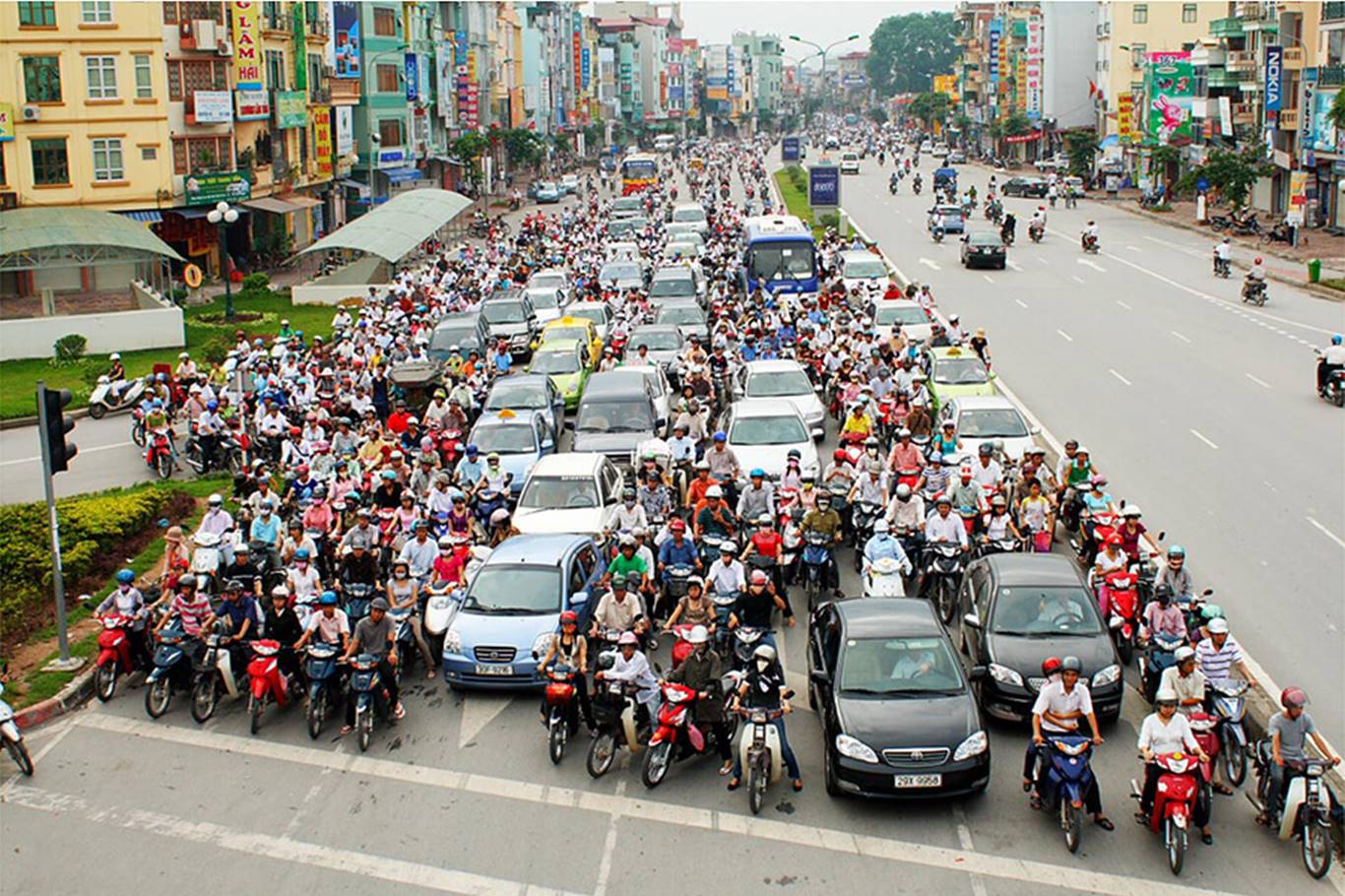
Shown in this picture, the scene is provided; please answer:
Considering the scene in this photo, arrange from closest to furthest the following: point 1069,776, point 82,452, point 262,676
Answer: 1. point 1069,776
2. point 262,676
3. point 82,452

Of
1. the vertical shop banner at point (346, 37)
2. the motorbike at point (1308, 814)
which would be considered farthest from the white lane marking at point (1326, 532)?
the vertical shop banner at point (346, 37)

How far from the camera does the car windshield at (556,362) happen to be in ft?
96.4

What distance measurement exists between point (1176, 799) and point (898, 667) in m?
2.49

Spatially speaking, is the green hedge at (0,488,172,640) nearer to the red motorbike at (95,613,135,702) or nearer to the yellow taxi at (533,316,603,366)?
the red motorbike at (95,613,135,702)

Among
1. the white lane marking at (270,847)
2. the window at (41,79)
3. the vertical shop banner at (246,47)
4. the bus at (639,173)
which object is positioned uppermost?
the vertical shop banner at (246,47)

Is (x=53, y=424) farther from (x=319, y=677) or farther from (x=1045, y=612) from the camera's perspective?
(x=1045, y=612)

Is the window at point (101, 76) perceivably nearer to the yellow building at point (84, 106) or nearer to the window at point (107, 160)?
the yellow building at point (84, 106)

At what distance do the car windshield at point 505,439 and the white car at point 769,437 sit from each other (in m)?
2.98

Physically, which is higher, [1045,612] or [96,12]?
[96,12]

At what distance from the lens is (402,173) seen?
3105 inches

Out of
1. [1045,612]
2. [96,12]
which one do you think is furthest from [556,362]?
[96,12]

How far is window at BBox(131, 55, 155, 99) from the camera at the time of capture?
49562mm

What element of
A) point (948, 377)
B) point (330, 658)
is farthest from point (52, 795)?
point (948, 377)

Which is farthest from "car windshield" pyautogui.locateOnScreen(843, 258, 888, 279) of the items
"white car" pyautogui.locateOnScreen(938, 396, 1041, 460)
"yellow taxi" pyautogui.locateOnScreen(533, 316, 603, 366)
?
"white car" pyautogui.locateOnScreen(938, 396, 1041, 460)
